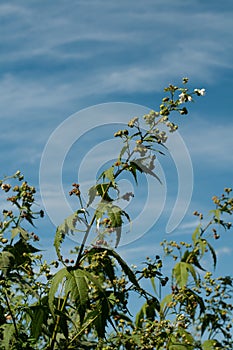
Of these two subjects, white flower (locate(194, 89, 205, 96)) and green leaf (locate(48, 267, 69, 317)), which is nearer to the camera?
green leaf (locate(48, 267, 69, 317))

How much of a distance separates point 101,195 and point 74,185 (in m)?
0.29

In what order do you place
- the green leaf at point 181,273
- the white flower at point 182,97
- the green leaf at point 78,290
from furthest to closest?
the green leaf at point 181,273 → the white flower at point 182,97 → the green leaf at point 78,290

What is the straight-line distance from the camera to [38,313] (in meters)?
4.23

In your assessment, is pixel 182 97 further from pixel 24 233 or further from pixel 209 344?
pixel 209 344

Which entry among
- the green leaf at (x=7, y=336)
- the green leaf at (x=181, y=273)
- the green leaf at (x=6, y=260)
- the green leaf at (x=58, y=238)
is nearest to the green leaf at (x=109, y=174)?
the green leaf at (x=58, y=238)

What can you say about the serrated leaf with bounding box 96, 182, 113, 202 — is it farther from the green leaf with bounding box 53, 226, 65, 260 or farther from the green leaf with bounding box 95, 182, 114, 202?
the green leaf with bounding box 53, 226, 65, 260

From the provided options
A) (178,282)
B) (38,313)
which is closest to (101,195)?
(38,313)

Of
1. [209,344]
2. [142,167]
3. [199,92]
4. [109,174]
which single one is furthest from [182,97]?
[209,344]

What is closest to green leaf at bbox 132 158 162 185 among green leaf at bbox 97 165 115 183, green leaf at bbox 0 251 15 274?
→ green leaf at bbox 97 165 115 183

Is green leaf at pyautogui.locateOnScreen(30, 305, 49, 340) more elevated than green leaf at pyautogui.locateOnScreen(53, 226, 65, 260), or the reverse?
green leaf at pyautogui.locateOnScreen(53, 226, 65, 260)

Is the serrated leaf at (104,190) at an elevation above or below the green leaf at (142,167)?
below

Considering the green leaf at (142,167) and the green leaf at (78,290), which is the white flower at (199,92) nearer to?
the green leaf at (142,167)

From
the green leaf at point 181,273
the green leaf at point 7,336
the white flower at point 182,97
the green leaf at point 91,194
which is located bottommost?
the green leaf at point 7,336

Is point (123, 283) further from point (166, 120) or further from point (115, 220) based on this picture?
point (166, 120)
